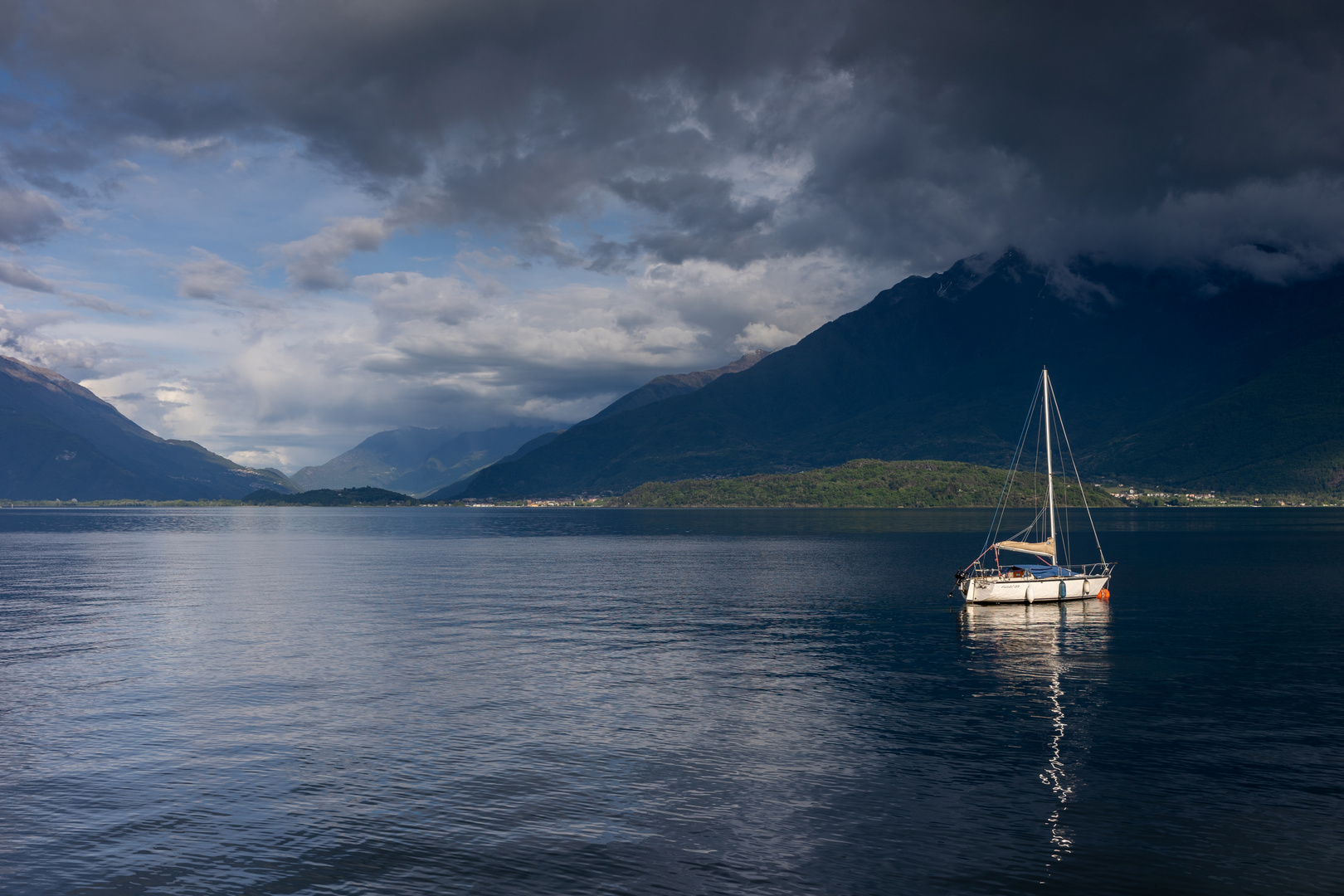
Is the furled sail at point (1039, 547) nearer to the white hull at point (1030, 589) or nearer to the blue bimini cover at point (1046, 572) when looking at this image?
the blue bimini cover at point (1046, 572)

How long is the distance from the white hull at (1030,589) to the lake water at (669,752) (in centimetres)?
784

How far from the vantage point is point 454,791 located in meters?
33.6

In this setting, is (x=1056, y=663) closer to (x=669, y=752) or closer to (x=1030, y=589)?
(x=1030, y=589)

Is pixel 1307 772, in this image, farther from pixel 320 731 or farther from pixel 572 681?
pixel 320 731

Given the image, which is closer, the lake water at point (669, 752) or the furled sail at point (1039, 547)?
the lake water at point (669, 752)

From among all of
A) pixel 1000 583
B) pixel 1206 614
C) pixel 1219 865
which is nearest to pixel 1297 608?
pixel 1206 614

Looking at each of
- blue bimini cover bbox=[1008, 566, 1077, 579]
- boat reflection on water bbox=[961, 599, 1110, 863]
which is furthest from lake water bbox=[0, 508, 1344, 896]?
blue bimini cover bbox=[1008, 566, 1077, 579]

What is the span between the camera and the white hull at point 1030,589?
9394cm

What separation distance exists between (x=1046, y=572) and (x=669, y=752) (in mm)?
78636

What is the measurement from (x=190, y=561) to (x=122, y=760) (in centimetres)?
13371

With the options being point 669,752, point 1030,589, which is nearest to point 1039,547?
point 1030,589

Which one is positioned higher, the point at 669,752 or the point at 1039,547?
the point at 1039,547

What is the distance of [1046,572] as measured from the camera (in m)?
102

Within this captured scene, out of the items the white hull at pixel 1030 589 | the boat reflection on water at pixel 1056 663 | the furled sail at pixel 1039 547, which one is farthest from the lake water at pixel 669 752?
the furled sail at pixel 1039 547
